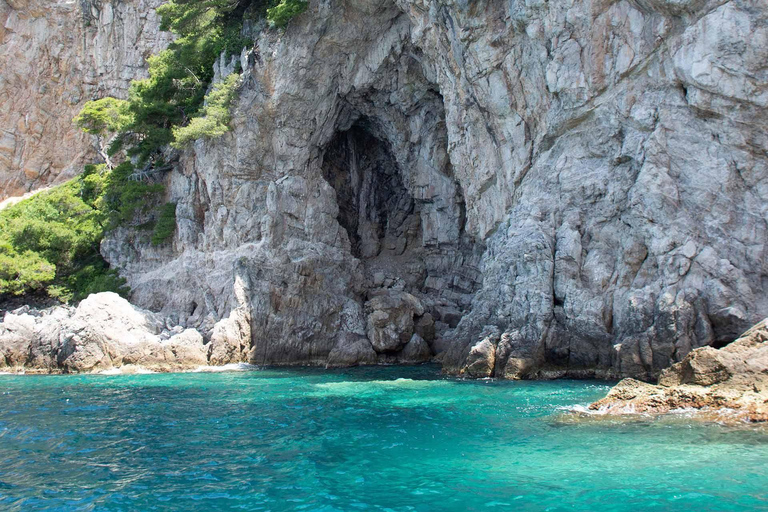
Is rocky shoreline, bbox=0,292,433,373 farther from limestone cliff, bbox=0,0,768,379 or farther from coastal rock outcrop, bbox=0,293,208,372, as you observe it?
limestone cliff, bbox=0,0,768,379

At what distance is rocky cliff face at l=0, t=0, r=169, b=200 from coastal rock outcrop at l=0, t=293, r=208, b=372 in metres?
20.3

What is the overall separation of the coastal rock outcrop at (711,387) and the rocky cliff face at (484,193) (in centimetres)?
348

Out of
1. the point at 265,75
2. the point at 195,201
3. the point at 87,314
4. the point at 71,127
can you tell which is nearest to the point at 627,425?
the point at 87,314

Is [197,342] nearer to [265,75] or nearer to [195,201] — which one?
[195,201]

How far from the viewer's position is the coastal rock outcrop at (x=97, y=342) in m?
22.7

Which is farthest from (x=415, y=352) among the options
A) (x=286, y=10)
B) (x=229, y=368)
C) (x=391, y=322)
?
(x=286, y=10)

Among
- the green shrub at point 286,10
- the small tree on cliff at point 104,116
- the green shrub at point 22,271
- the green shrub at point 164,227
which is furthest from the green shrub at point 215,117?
the green shrub at point 22,271

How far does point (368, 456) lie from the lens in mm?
9312

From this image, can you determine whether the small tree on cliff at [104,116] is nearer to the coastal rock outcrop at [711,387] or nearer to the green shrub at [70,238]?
the green shrub at [70,238]

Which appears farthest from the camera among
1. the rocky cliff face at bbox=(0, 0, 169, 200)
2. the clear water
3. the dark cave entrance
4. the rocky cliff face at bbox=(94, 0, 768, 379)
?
the rocky cliff face at bbox=(0, 0, 169, 200)

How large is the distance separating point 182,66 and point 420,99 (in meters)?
12.0

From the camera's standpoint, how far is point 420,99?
94.4 feet

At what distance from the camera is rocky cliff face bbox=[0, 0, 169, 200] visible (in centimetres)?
4103

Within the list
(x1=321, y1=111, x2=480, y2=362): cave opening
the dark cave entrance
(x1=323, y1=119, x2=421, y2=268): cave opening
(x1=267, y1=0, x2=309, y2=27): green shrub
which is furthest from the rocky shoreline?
(x1=267, y1=0, x2=309, y2=27): green shrub
